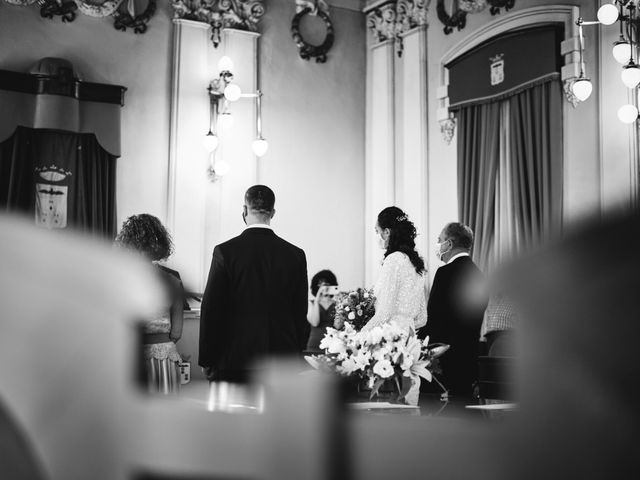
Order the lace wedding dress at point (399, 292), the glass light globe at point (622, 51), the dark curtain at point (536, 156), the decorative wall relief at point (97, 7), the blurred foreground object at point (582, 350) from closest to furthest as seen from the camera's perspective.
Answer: the blurred foreground object at point (582, 350) → the lace wedding dress at point (399, 292) → the glass light globe at point (622, 51) → the dark curtain at point (536, 156) → the decorative wall relief at point (97, 7)

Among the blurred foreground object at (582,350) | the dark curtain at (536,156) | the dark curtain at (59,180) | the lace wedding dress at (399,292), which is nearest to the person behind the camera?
the blurred foreground object at (582,350)

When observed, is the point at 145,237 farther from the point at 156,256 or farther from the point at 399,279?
the point at 399,279

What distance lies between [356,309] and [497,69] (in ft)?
14.5

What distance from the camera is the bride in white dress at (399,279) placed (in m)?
4.06

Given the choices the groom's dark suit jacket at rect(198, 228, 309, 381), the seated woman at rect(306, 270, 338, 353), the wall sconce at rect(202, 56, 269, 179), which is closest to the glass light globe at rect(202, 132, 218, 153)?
the wall sconce at rect(202, 56, 269, 179)

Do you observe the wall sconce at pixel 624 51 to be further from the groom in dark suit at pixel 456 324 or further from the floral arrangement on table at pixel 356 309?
the floral arrangement on table at pixel 356 309

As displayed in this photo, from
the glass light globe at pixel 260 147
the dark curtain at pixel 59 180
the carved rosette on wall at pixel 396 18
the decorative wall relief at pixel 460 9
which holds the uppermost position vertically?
the carved rosette on wall at pixel 396 18

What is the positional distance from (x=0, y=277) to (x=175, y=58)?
7896 mm

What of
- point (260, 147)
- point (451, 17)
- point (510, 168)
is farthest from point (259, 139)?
point (510, 168)

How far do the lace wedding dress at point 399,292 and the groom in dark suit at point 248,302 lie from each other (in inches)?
19.5

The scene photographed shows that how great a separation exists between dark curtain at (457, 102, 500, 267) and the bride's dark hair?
3171 millimetres

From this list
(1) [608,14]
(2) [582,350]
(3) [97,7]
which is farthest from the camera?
(3) [97,7]

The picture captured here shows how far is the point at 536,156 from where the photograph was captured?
272 inches

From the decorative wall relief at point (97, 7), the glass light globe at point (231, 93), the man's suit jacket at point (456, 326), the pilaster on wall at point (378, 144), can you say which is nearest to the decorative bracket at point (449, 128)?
the pilaster on wall at point (378, 144)
